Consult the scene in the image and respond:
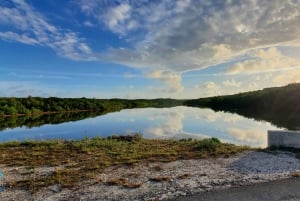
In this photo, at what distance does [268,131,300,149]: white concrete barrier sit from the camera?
12234 mm

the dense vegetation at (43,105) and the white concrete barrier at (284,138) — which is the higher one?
Result: the dense vegetation at (43,105)

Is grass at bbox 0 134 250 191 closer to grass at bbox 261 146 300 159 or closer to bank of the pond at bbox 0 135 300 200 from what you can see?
bank of the pond at bbox 0 135 300 200

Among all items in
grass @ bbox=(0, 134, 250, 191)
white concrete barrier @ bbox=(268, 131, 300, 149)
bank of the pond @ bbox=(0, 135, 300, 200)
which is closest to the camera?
bank of the pond @ bbox=(0, 135, 300, 200)

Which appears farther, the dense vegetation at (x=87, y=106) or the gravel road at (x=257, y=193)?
the dense vegetation at (x=87, y=106)

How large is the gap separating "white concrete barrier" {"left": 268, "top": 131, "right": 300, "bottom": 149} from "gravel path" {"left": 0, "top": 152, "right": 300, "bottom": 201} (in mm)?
1592

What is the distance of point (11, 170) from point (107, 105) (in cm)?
9310

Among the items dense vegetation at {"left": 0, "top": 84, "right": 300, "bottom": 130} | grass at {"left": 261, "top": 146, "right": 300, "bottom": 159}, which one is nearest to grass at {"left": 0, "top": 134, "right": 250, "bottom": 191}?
grass at {"left": 261, "top": 146, "right": 300, "bottom": 159}

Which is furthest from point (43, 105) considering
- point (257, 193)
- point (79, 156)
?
point (257, 193)

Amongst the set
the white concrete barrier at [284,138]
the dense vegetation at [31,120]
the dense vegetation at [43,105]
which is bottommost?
the dense vegetation at [31,120]

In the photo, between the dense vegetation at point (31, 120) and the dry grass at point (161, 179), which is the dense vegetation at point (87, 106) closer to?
the dense vegetation at point (31, 120)

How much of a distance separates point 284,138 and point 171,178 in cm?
647

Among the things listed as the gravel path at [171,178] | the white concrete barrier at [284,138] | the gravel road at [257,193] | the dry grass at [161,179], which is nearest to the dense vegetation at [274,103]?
the white concrete barrier at [284,138]

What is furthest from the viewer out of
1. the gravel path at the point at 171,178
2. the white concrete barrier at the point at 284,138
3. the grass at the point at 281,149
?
the white concrete barrier at the point at 284,138

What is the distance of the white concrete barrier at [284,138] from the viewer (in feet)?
40.1
